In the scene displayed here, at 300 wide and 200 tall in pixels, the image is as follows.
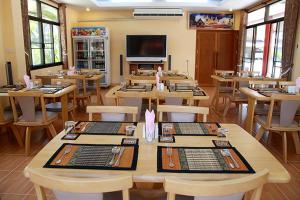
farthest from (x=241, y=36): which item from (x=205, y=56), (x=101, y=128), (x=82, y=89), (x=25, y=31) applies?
(x=101, y=128)

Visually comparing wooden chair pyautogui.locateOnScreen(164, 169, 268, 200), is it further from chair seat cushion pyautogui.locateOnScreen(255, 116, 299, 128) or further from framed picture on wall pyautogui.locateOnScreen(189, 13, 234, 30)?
framed picture on wall pyautogui.locateOnScreen(189, 13, 234, 30)

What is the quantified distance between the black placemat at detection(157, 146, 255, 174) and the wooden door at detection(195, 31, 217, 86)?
23.4ft

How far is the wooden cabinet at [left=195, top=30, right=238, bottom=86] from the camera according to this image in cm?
828

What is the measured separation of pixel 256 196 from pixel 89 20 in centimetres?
803

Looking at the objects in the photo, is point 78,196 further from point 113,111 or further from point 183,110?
point 183,110

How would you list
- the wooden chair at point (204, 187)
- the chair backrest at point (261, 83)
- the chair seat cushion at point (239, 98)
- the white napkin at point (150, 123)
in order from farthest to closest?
the chair seat cushion at point (239, 98)
the chair backrest at point (261, 83)
the white napkin at point (150, 123)
the wooden chair at point (204, 187)

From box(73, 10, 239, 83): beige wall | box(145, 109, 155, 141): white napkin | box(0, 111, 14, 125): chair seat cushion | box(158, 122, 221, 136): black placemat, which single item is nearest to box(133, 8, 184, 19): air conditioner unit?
box(73, 10, 239, 83): beige wall

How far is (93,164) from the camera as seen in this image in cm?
137

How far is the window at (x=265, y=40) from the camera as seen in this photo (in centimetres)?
593

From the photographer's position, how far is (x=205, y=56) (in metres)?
8.43

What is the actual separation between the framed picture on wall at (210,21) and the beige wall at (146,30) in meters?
0.18

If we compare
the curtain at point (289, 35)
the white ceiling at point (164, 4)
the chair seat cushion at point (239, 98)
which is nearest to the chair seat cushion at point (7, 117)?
the chair seat cushion at point (239, 98)

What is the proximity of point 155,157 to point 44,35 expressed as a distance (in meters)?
5.81

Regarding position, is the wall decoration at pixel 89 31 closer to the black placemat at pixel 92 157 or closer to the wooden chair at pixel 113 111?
the wooden chair at pixel 113 111
